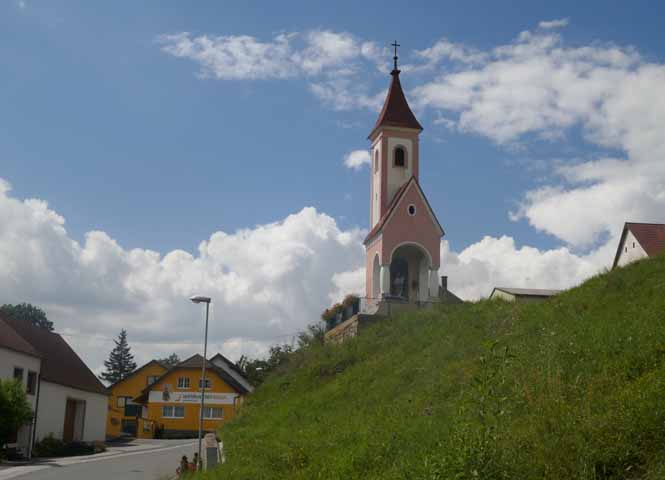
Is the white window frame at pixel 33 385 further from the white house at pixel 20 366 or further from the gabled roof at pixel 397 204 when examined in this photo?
the gabled roof at pixel 397 204

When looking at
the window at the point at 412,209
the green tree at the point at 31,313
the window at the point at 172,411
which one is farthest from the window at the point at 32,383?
the green tree at the point at 31,313

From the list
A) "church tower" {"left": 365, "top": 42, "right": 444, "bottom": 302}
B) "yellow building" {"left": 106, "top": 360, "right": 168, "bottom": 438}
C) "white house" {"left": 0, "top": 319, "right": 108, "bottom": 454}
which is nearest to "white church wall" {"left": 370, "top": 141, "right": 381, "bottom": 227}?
"church tower" {"left": 365, "top": 42, "right": 444, "bottom": 302}

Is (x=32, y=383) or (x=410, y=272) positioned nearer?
(x=410, y=272)

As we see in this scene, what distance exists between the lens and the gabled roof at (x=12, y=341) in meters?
35.6

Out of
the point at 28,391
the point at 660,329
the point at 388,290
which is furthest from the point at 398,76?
the point at 660,329

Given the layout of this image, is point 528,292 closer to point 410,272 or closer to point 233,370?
point 410,272

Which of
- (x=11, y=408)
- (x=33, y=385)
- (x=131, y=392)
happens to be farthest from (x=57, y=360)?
(x=131, y=392)

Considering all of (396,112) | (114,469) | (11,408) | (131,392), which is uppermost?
(396,112)

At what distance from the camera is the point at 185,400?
6016 cm

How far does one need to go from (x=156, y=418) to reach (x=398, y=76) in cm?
3447

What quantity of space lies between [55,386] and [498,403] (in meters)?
37.3

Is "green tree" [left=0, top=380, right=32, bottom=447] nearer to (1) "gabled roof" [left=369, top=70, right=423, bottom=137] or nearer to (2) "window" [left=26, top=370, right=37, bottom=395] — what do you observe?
(2) "window" [left=26, top=370, right=37, bottom=395]

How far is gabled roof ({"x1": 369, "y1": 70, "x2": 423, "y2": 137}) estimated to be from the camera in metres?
36.1

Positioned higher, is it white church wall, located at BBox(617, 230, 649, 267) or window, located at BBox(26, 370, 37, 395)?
white church wall, located at BBox(617, 230, 649, 267)
